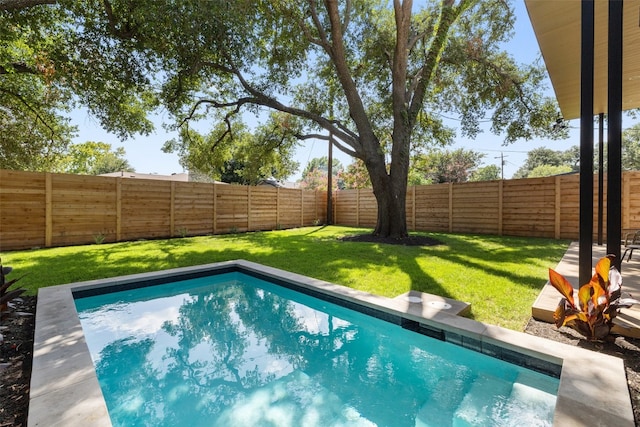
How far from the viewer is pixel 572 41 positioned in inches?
167

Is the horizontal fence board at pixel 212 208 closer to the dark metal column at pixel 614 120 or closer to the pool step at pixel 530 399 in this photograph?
the dark metal column at pixel 614 120

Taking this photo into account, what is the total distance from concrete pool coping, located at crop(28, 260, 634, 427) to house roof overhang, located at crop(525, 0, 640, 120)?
3806 millimetres

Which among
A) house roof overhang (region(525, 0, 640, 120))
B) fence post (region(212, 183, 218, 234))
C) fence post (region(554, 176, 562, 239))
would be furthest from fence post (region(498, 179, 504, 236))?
fence post (region(212, 183, 218, 234))

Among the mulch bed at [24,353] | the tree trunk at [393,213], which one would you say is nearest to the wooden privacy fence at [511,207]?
the tree trunk at [393,213]

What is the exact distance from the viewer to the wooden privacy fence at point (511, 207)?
28.2 feet

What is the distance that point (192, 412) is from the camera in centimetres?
199

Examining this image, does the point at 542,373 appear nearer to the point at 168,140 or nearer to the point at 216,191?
the point at 216,191

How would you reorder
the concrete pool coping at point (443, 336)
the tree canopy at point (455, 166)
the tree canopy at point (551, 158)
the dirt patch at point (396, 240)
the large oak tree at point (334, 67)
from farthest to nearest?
the tree canopy at point (551, 158) < the tree canopy at point (455, 166) < the dirt patch at point (396, 240) < the large oak tree at point (334, 67) < the concrete pool coping at point (443, 336)

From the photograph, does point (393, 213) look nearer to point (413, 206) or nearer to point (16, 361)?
point (413, 206)

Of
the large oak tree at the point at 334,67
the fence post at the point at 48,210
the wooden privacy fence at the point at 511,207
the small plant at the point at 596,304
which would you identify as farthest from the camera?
the wooden privacy fence at the point at 511,207

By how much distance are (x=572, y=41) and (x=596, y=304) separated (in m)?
3.91

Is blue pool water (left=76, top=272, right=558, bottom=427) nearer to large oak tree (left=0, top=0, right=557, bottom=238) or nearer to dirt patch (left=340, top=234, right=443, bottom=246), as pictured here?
dirt patch (left=340, top=234, right=443, bottom=246)

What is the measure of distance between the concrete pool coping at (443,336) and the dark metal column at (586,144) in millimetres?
988

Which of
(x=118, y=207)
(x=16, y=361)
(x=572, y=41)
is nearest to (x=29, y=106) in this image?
(x=118, y=207)
